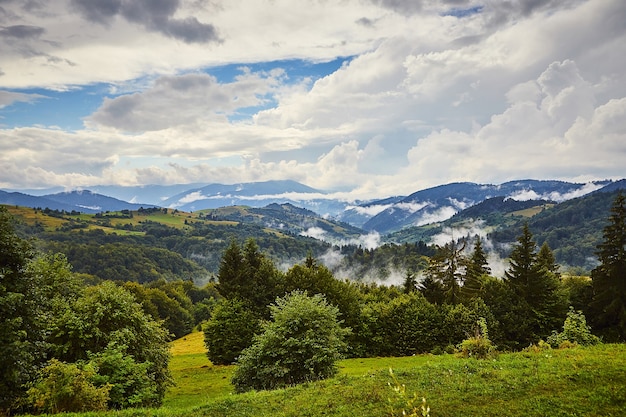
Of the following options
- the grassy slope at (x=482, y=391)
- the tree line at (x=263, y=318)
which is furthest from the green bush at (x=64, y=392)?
the grassy slope at (x=482, y=391)

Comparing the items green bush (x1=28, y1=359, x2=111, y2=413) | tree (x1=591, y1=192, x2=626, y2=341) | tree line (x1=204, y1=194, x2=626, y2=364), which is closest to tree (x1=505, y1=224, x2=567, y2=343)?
tree line (x1=204, y1=194, x2=626, y2=364)

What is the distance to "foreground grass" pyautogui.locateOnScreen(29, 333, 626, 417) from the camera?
15195 millimetres

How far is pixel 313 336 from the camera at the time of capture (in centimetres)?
2683

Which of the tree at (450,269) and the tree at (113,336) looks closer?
the tree at (113,336)

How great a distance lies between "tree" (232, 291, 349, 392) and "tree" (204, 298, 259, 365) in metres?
22.3

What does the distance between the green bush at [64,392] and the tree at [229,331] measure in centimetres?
3130

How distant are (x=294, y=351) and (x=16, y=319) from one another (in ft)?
52.9

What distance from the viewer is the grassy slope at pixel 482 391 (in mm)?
15180

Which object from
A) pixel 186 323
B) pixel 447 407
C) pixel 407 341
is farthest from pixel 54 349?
pixel 186 323

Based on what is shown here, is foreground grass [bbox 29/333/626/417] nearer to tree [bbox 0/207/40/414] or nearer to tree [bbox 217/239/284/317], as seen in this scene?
tree [bbox 0/207/40/414]

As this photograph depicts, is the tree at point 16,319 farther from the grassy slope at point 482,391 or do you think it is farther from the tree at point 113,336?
the grassy slope at point 482,391

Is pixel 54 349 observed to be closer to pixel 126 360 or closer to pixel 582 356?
pixel 126 360

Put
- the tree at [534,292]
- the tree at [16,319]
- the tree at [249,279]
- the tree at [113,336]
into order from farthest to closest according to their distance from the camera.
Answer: the tree at [249,279] → the tree at [534,292] → the tree at [113,336] → the tree at [16,319]

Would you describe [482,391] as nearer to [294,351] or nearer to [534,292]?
Answer: [294,351]
